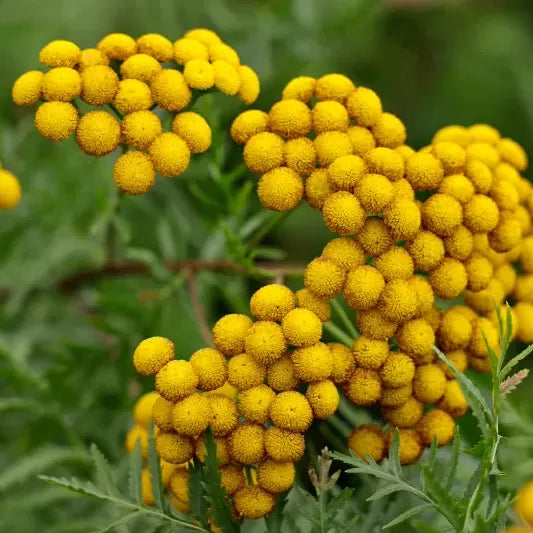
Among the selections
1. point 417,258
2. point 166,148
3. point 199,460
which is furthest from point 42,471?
point 417,258

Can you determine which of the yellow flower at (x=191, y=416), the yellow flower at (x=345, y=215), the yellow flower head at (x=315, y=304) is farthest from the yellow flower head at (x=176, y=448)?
the yellow flower at (x=345, y=215)

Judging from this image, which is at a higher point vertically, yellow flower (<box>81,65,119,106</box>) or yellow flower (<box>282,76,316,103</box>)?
yellow flower (<box>282,76,316,103</box>)

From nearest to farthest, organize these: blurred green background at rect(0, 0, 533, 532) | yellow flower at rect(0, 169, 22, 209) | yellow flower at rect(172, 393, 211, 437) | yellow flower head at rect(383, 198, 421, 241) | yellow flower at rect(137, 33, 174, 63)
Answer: yellow flower at rect(172, 393, 211, 437)
yellow flower head at rect(383, 198, 421, 241)
yellow flower at rect(137, 33, 174, 63)
yellow flower at rect(0, 169, 22, 209)
blurred green background at rect(0, 0, 533, 532)

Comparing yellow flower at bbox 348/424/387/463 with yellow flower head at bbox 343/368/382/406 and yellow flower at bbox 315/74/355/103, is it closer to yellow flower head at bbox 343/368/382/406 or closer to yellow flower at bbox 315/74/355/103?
yellow flower head at bbox 343/368/382/406

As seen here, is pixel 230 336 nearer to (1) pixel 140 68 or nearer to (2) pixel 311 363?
(2) pixel 311 363

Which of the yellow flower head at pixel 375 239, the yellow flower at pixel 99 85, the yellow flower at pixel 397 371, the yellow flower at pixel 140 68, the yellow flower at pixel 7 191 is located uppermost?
the yellow flower at pixel 140 68

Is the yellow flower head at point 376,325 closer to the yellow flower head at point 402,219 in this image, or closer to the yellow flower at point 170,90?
the yellow flower head at point 402,219

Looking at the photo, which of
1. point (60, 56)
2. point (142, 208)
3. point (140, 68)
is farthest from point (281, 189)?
point (142, 208)

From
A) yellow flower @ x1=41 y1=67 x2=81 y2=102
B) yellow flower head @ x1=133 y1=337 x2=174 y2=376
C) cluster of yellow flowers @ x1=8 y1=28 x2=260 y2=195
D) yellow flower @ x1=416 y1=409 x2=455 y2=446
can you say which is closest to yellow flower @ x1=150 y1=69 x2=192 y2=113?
cluster of yellow flowers @ x1=8 y1=28 x2=260 y2=195
